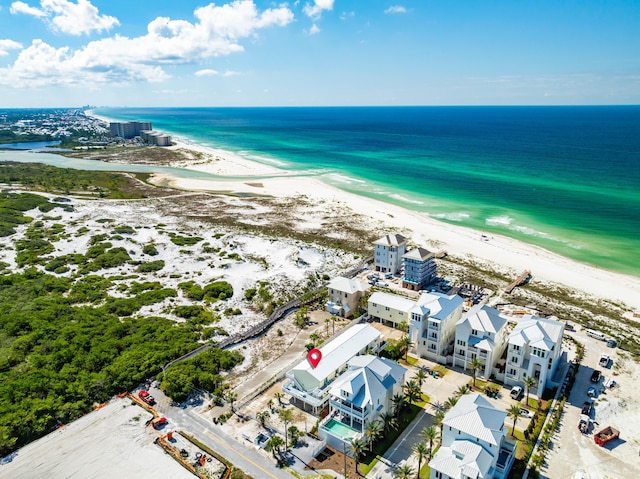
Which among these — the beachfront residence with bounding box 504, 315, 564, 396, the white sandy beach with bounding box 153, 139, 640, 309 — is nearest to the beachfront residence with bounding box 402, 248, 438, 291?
the white sandy beach with bounding box 153, 139, 640, 309

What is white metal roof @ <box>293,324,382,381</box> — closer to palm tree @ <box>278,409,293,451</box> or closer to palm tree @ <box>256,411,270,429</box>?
palm tree @ <box>278,409,293,451</box>

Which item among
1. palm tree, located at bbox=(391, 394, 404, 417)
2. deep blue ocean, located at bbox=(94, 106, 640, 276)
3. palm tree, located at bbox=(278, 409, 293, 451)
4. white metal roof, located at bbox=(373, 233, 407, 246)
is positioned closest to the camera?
palm tree, located at bbox=(278, 409, 293, 451)

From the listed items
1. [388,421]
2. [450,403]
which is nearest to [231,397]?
[388,421]

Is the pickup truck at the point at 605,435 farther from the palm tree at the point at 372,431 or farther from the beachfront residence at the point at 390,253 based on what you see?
the beachfront residence at the point at 390,253

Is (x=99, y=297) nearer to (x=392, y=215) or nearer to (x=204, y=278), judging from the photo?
(x=204, y=278)

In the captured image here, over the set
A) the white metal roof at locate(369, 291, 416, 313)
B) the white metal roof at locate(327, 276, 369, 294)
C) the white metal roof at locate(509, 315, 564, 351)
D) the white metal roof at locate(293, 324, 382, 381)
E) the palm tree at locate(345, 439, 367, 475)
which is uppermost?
the white metal roof at locate(509, 315, 564, 351)

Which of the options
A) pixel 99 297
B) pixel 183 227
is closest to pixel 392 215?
pixel 183 227
